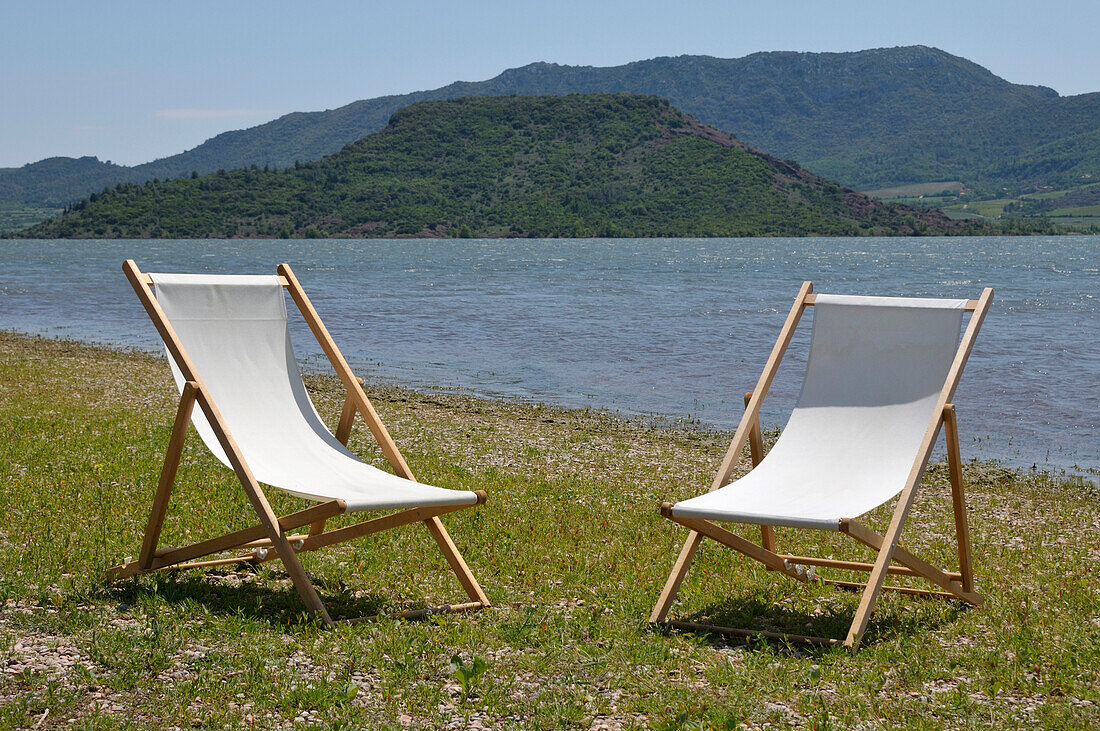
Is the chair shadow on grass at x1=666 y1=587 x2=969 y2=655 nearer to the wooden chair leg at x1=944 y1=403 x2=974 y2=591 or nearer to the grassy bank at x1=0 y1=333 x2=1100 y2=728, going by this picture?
the grassy bank at x1=0 y1=333 x2=1100 y2=728

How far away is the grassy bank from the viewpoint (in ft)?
10.2

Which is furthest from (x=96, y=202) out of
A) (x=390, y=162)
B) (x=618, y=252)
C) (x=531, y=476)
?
(x=531, y=476)

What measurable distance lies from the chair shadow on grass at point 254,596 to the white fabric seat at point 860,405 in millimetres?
1420

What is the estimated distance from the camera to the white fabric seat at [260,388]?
4199 mm

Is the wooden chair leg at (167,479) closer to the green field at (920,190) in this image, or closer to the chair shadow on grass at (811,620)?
the chair shadow on grass at (811,620)

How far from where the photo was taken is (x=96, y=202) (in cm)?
10944

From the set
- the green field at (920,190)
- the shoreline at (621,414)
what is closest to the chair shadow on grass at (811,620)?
the shoreline at (621,414)

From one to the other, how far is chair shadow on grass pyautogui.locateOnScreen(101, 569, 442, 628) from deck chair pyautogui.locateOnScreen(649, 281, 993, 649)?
→ 3.83 ft

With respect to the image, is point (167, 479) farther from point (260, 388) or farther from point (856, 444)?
point (856, 444)

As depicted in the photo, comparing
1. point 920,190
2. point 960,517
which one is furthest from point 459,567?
point 920,190

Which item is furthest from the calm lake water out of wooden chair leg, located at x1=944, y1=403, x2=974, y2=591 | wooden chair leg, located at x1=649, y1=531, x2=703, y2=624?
wooden chair leg, located at x1=649, y1=531, x2=703, y2=624

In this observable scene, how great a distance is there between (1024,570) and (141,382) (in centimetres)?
935

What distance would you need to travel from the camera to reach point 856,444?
4547mm

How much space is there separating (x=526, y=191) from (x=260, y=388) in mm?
101921
